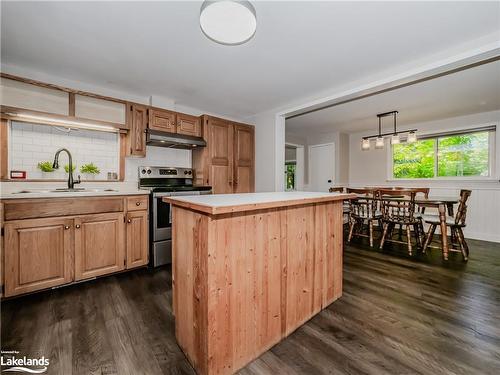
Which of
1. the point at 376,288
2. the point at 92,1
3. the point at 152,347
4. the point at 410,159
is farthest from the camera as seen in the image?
the point at 410,159

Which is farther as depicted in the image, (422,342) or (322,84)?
(322,84)

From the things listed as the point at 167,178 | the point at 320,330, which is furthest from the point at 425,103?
the point at 167,178

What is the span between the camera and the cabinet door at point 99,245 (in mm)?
2246

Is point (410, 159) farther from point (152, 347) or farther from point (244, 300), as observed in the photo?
point (152, 347)

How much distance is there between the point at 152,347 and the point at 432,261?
3.30 meters

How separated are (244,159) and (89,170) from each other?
7.47 feet

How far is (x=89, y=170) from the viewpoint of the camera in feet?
9.45

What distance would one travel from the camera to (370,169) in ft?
18.1

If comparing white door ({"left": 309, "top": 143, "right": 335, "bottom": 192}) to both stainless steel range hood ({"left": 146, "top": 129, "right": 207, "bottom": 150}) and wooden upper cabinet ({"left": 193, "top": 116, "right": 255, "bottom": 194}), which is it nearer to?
wooden upper cabinet ({"left": 193, "top": 116, "right": 255, "bottom": 194})

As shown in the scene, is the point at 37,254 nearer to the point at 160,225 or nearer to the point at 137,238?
the point at 137,238

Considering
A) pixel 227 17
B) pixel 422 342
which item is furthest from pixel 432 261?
pixel 227 17

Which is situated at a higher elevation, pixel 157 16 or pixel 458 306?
pixel 157 16

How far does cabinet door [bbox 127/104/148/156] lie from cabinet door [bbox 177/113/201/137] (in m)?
0.48

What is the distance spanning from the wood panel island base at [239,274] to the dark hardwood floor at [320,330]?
0.12 metres
